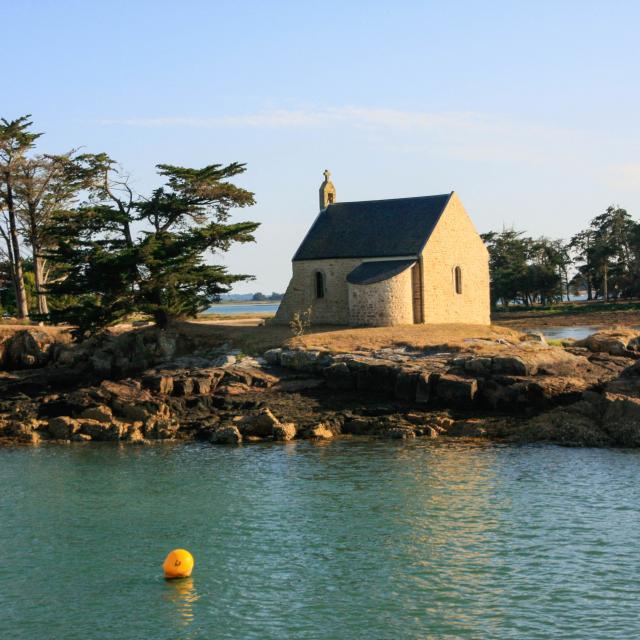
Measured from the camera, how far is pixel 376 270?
49125 millimetres

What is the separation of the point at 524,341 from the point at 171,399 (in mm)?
16583

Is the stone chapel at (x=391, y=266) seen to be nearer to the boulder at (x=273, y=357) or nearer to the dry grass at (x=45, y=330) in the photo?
the boulder at (x=273, y=357)

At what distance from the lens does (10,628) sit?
57.8ft

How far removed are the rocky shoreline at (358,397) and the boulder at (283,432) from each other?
5 centimetres

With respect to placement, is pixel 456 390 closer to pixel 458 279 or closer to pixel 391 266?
pixel 391 266

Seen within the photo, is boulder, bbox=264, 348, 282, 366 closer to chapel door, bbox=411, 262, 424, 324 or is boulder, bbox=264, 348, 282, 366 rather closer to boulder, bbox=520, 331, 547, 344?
chapel door, bbox=411, 262, 424, 324

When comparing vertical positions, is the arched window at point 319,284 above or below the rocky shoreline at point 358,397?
above

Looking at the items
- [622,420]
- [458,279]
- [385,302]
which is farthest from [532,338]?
[622,420]

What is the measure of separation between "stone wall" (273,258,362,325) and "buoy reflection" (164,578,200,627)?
31605 mm

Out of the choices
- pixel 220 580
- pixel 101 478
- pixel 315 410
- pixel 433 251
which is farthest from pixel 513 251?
pixel 220 580

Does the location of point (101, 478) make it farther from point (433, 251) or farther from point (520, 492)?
point (433, 251)

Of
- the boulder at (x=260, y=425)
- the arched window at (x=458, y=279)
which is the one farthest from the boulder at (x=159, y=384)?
the arched window at (x=458, y=279)

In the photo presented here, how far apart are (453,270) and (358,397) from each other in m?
14.9

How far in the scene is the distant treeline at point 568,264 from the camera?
4055 inches
